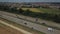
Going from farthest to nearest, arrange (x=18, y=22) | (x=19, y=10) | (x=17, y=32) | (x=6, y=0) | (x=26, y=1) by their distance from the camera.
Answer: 1. (x=6, y=0)
2. (x=26, y=1)
3. (x=19, y=10)
4. (x=18, y=22)
5. (x=17, y=32)

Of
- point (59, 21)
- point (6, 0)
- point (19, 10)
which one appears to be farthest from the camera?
point (6, 0)

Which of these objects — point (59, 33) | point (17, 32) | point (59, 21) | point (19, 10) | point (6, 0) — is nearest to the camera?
point (59, 33)

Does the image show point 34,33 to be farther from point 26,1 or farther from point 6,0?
point 6,0

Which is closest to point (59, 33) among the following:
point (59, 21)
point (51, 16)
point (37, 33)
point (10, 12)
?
point (37, 33)

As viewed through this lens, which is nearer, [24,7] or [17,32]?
[17,32]

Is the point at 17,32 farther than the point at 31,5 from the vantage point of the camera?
No

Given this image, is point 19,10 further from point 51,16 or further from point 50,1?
point 51,16

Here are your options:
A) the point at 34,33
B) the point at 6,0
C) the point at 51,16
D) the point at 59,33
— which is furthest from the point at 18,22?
the point at 6,0

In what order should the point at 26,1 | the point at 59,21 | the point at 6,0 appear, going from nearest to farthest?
the point at 59,21
the point at 26,1
the point at 6,0
